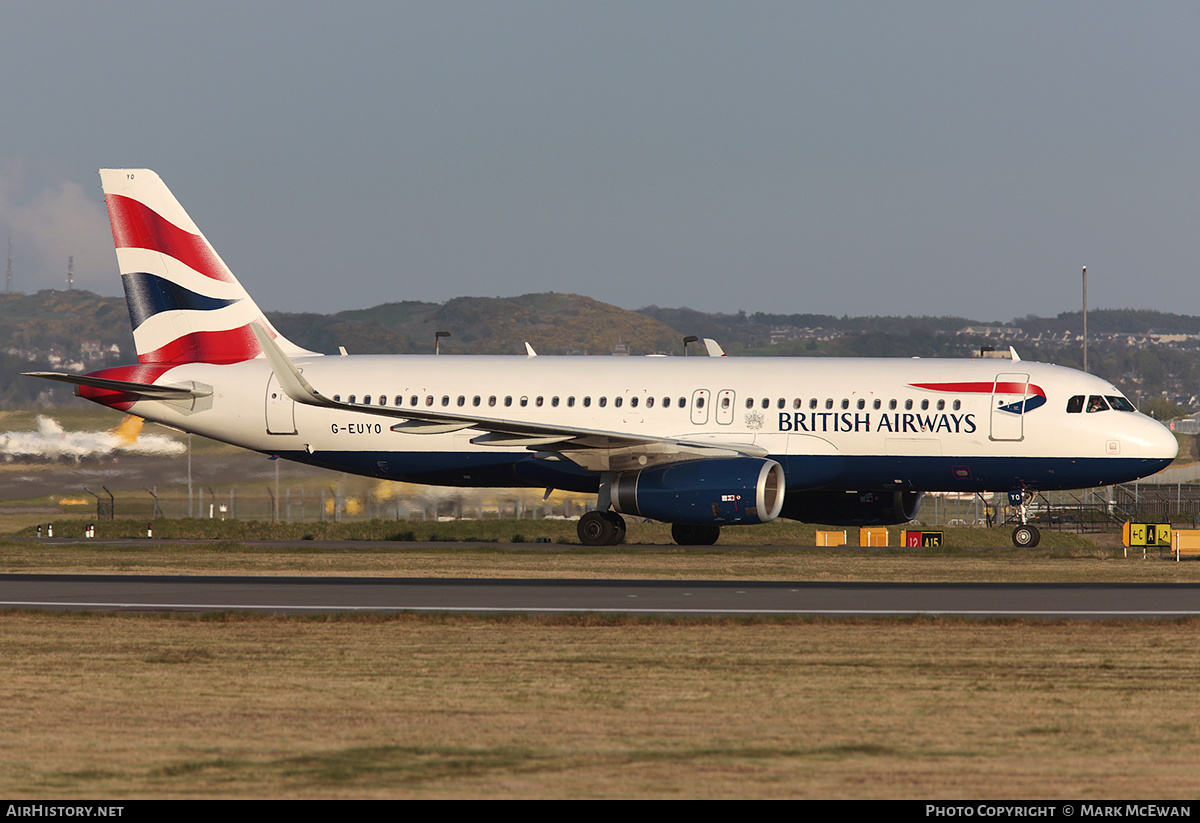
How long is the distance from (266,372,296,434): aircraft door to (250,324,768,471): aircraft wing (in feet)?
11.5

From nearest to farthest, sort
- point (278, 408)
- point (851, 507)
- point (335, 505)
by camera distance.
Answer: point (851, 507) → point (278, 408) → point (335, 505)

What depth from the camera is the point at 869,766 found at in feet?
28.8

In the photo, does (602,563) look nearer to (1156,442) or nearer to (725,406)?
(725,406)

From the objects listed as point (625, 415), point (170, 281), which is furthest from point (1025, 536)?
point (170, 281)

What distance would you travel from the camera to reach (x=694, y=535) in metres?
36.1

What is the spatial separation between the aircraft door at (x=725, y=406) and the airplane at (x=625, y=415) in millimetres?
51

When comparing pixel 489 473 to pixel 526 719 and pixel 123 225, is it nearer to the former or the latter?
pixel 123 225

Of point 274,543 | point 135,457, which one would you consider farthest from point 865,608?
point 135,457

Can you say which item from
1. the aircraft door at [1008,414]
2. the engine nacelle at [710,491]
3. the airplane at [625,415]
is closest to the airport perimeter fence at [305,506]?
the airplane at [625,415]

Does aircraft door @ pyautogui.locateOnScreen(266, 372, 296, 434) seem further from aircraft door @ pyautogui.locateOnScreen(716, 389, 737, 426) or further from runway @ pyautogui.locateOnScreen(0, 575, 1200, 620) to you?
runway @ pyautogui.locateOnScreen(0, 575, 1200, 620)

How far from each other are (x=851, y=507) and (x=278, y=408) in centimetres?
1425

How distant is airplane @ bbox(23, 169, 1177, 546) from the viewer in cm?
3219

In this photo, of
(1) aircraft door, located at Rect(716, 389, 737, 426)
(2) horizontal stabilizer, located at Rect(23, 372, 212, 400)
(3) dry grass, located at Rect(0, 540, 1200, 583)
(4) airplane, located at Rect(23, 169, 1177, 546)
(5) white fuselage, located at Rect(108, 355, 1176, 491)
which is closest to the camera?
(3) dry grass, located at Rect(0, 540, 1200, 583)

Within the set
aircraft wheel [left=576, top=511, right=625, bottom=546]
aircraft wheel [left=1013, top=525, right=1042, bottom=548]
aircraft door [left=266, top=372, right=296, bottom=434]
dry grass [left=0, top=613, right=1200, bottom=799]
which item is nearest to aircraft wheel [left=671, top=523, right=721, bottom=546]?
aircraft wheel [left=576, top=511, right=625, bottom=546]
